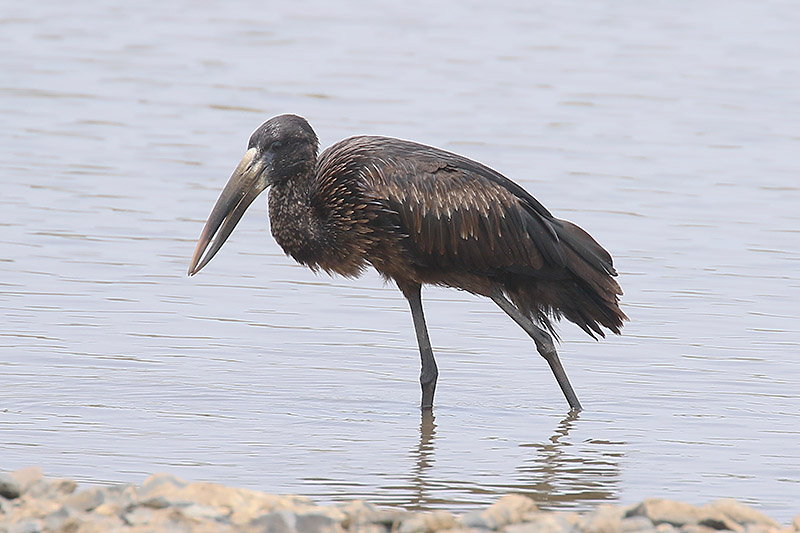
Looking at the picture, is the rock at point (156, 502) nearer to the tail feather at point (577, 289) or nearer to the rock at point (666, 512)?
the rock at point (666, 512)

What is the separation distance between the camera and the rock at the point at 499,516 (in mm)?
6277

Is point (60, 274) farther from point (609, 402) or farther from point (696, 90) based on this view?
point (696, 90)

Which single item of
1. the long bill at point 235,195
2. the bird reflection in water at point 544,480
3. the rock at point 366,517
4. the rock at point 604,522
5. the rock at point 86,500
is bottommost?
the bird reflection in water at point 544,480

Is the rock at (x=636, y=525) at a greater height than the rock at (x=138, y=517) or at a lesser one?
greater

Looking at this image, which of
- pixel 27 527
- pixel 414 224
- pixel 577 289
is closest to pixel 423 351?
pixel 414 224

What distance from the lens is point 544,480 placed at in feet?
26.7

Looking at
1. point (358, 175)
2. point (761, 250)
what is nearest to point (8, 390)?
point (358, 175)

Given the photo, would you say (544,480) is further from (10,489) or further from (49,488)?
(10,489)

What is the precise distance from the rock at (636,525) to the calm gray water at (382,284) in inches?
53.8

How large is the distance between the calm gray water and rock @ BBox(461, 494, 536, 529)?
1.27 meters

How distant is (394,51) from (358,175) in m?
12.8

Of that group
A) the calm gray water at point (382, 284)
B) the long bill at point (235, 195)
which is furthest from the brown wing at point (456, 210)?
the calm gray water at point (382, 284)

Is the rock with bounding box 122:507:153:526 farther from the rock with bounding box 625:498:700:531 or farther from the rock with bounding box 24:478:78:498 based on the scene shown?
the rock with bounding box 625:498:700:531

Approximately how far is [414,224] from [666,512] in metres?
3.09
